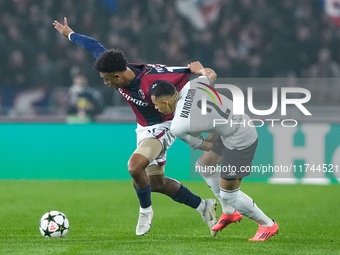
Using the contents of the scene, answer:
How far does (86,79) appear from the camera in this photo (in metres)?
15.5

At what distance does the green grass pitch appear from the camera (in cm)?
Result: 650

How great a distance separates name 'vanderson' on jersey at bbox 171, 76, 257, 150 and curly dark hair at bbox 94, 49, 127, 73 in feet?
2.15

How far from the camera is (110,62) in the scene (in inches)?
282

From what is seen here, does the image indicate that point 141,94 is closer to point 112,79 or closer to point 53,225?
point 112,79

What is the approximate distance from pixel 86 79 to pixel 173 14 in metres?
2.68

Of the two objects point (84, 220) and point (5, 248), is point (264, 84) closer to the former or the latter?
point (84, 220)

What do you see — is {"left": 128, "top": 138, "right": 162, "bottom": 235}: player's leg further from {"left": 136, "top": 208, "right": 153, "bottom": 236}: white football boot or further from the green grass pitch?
the green grass pitch

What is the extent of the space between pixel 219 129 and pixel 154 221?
2704mm

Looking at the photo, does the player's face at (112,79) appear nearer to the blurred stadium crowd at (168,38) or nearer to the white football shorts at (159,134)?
the white football shorts at (159,134)

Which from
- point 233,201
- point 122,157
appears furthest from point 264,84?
point 233,201

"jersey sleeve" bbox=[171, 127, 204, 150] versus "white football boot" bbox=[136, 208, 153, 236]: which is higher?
"jersey sleeve" bbox=[171, 127, 204, 150]

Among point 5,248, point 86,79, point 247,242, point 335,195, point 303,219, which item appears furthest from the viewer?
point 86,79

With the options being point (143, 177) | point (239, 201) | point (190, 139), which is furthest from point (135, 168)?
point (239, 201)

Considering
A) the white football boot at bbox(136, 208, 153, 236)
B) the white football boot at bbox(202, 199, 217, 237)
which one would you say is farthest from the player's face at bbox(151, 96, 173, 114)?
the white football boot at bbox(202, 199, 217, 237)
